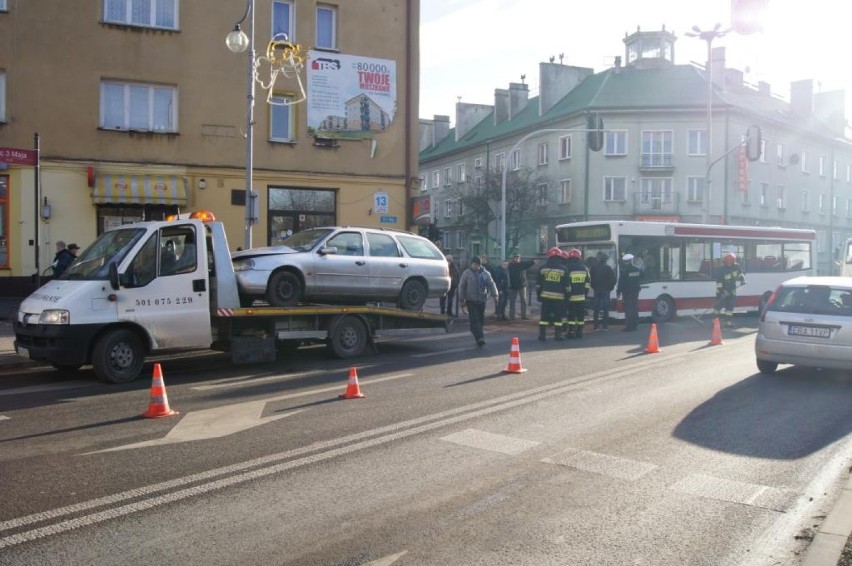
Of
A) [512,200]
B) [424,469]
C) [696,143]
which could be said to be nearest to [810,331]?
[424,469]

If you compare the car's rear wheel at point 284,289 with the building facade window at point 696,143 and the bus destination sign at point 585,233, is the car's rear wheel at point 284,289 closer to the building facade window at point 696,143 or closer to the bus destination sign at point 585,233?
→ the bus destination sign at point 585,233

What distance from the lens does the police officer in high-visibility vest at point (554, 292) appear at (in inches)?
611

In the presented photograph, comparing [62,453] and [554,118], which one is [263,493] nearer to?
[62,453]

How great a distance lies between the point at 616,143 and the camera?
152 feet

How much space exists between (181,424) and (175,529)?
307cm

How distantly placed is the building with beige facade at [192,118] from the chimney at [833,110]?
47949mm

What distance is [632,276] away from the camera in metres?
17.8

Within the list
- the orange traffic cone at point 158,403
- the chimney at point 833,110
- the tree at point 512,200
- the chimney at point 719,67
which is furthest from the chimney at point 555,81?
the orange traffic cone at point 158,403

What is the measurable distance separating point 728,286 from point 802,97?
4485cm

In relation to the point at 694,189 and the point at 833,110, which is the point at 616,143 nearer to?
the point at 694,189

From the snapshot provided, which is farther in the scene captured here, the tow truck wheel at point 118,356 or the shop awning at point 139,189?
the shop awning at point 139,189

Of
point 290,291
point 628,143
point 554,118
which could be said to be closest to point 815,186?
point 628,143

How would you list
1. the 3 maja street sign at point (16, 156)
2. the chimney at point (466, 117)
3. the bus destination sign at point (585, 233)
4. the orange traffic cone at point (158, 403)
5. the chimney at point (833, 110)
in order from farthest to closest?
1. the chimney at point (466, 117)
2. the chimney at point (833, 110)
3. the bus destination sign at point (585, 233)
4. the 3 maja street sign at point (16, 156)
5. the orange traffic cone at point (158, 403)

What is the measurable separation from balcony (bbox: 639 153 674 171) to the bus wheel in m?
27.6
